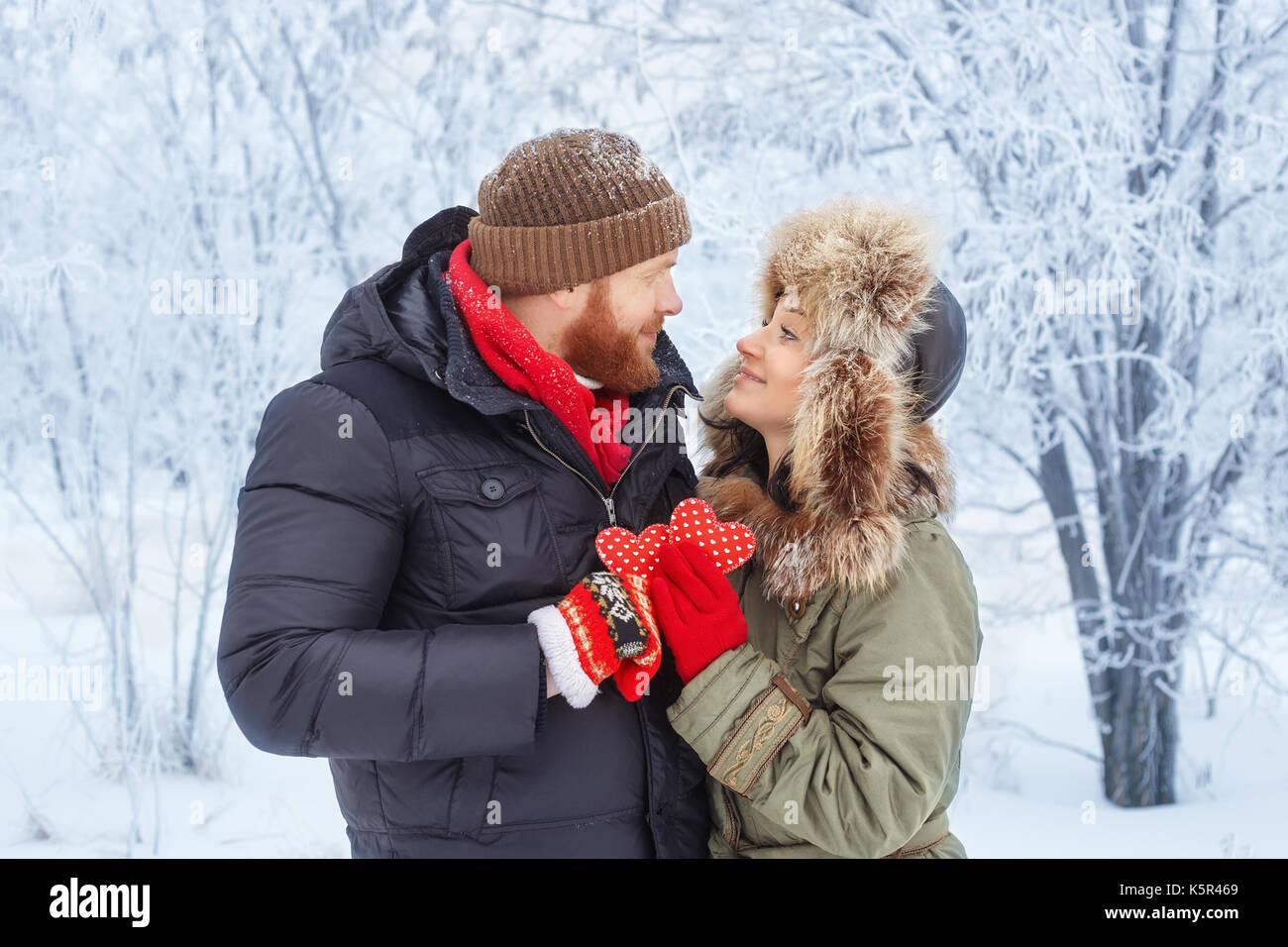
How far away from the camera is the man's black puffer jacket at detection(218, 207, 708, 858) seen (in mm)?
1543

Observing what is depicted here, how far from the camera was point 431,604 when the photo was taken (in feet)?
5.61

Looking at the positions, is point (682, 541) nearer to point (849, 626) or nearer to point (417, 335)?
point (849, 626)

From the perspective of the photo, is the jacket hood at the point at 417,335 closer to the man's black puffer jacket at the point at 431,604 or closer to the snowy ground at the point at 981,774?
the man's black puffer jacket at the point at 431,604

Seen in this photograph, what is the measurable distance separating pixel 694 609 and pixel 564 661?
0.25 metres

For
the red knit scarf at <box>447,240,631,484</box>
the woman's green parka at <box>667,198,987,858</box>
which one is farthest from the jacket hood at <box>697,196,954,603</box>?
the red knit scarf at <box>447,240,631,484</box>

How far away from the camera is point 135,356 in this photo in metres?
5.26

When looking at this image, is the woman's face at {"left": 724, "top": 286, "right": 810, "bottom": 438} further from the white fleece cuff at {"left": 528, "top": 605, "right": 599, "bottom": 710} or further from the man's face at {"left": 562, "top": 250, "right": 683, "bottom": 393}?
the white fleece cuff at {"left": 528, "top": 605, "right": 599, "bottom": 710}

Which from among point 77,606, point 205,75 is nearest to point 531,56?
point 205,75

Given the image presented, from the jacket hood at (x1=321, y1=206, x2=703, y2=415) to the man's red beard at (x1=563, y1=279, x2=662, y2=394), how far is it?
0.82ft

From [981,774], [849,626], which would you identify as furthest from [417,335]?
[981,774]

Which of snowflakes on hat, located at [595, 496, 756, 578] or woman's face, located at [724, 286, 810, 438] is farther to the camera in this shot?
woman's face, located at [724, 286, 810, 438]

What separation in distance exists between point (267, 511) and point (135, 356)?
4203 millimetres

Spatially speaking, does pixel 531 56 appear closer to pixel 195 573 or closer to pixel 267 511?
pixel 195 573

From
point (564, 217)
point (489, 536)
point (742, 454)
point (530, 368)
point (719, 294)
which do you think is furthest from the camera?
point (719, 294)
